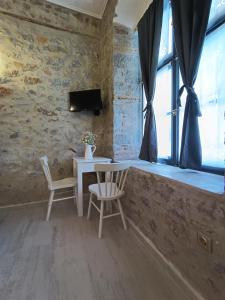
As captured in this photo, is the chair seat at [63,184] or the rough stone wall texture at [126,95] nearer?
the chair seat at [63,184]

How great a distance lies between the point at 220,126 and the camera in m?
1.55

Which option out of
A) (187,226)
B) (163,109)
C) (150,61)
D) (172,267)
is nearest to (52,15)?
(150,61)

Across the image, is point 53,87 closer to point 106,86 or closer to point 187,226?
point 106,86

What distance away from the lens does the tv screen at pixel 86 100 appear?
3076 millimetres

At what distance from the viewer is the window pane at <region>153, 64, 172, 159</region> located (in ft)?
7.31

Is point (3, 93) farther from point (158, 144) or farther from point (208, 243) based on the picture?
point (208, 243)

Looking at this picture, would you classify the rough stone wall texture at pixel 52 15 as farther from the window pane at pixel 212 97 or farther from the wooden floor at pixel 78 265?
the wooden floor at pixel 78 265

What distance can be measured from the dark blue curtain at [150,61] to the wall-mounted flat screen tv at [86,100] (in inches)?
36.8

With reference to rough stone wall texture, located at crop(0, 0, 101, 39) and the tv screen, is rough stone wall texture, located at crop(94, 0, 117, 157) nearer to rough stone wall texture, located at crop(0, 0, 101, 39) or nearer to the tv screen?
the tv screen

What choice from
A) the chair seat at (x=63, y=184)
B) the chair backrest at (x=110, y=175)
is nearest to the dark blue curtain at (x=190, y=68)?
the chair backrest at (x=110, y=175)

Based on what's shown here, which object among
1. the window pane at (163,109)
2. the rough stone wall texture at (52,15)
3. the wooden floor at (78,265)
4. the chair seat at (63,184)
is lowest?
the wooden floor at (78,265)

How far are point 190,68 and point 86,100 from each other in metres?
1.88

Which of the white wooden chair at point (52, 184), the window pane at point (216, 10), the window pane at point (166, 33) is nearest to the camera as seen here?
the window pane at point (216, 10)

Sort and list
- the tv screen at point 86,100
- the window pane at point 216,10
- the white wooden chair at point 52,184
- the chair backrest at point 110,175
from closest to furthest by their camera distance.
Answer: the window pane at point 216,10 → the chair backrest at point 110,175 → the white wooden chair at point 52,184 → the tv screen at point 86,100
